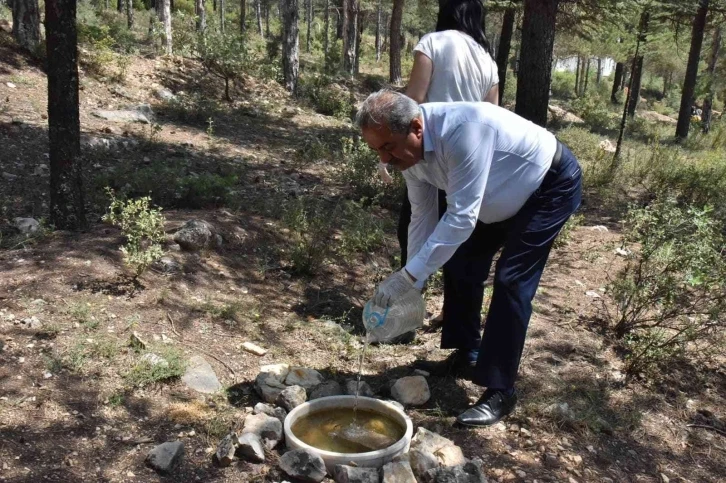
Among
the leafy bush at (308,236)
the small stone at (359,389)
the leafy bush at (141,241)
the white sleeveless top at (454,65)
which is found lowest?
the small stone at (359,389)

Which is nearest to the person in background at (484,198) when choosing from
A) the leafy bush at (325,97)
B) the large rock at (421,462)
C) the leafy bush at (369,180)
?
the large rock at (421,462)

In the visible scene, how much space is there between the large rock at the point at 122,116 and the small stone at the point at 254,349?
233 inches

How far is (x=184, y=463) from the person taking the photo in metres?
2.49

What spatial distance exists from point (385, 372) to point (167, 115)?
7304 millimetres

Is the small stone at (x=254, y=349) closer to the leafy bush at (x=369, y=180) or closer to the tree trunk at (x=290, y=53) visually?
the leafy bush at (x=369, y=180)

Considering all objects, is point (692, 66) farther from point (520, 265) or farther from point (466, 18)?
point (520, 265)

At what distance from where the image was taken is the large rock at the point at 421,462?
8.14 feet

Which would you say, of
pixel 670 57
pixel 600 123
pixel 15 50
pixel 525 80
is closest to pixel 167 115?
pixel 15 50

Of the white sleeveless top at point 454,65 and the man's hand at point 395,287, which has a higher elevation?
the white sleeveless top at point 454,65

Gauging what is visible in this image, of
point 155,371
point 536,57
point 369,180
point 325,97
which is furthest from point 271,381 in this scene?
point 325,97

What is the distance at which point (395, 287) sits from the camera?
2.58 meters

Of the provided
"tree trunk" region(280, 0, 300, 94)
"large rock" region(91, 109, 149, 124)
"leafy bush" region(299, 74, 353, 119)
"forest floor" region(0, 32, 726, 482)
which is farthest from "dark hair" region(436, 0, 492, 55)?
"tree trunk" region(280, 0, 300, 94)

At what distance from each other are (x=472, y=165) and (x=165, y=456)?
1645mm

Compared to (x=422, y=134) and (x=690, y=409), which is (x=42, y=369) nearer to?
(x=422, y=134)
